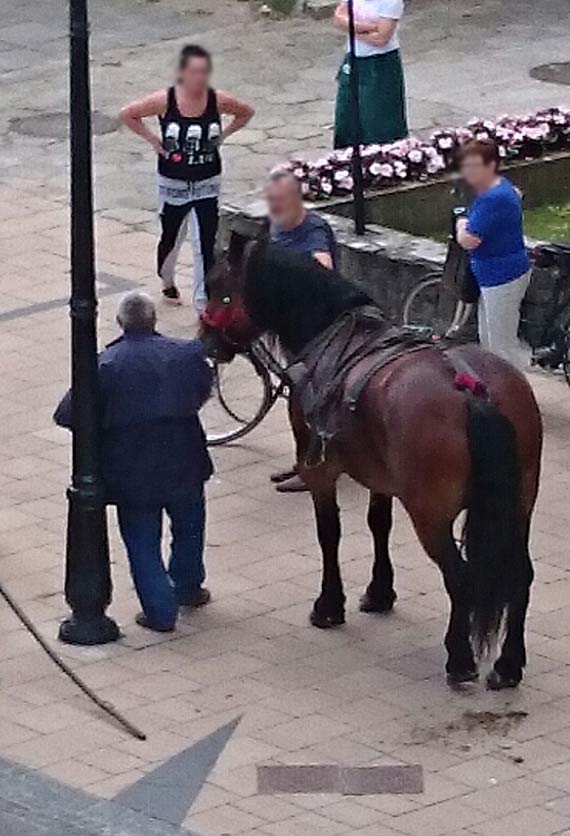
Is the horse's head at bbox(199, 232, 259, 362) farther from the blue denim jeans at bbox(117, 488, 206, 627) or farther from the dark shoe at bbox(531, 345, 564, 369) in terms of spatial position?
the dark shoe at bbox(531, 345, 564, 369)

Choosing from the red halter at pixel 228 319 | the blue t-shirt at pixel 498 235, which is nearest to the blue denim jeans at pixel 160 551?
the red halter at pixel 228 319

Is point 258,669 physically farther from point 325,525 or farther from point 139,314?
point 139,314

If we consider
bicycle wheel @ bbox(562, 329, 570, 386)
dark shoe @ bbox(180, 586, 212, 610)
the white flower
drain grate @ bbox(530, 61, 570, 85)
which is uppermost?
the white flower

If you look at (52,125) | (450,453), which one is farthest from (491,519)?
(52,125)

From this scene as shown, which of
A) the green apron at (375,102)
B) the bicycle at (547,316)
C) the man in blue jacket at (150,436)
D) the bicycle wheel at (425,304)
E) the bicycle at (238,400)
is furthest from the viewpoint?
the green apron at (375,102)

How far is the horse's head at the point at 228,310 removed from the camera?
9.59 meters

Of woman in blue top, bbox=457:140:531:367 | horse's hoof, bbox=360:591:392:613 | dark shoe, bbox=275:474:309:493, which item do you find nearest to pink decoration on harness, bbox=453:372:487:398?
horse's hoof, bbox=360:591:392:613

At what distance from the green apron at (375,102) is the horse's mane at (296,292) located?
4976mm

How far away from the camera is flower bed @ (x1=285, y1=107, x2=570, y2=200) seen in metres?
14.0

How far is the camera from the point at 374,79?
14.4m

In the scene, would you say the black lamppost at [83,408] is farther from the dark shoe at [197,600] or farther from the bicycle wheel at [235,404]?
the bicycle wheel at [235,404]

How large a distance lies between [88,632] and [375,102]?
19.7 ft

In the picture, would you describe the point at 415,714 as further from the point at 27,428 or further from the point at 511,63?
the point at 511,63

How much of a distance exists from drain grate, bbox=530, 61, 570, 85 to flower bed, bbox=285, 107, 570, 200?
4554mm
